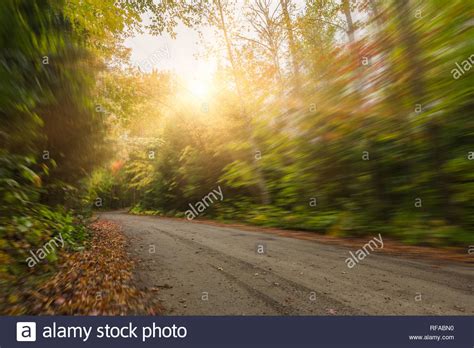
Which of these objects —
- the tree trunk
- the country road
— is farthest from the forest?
the country road

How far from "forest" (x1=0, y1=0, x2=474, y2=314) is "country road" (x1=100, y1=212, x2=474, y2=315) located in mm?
1465

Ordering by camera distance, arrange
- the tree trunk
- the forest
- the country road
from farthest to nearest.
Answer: the tree trunk, the forest, the country road

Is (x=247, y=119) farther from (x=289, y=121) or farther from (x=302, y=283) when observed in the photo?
(x=302, y=283)

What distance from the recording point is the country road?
2.37 m

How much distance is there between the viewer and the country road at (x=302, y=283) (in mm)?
2365

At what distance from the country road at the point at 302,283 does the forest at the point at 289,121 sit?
1.47 m

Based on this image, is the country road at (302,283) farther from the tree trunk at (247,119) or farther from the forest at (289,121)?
the tree trunk at (247,119)

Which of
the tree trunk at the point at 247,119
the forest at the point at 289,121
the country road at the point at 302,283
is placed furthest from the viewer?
the tree trunk at the point at 247,119

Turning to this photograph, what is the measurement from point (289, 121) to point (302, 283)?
24.9 ft

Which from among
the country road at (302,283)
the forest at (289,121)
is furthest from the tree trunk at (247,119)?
the country road at (302,283)

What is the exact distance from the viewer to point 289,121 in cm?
972

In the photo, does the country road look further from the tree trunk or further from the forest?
the tree trunk

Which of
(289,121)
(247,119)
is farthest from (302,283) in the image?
(247,119)

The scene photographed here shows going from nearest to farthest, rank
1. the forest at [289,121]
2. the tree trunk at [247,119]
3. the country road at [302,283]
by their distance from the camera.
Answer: the country road at [302,283], the forest at [289,121], the tree trunk at [247,119]
